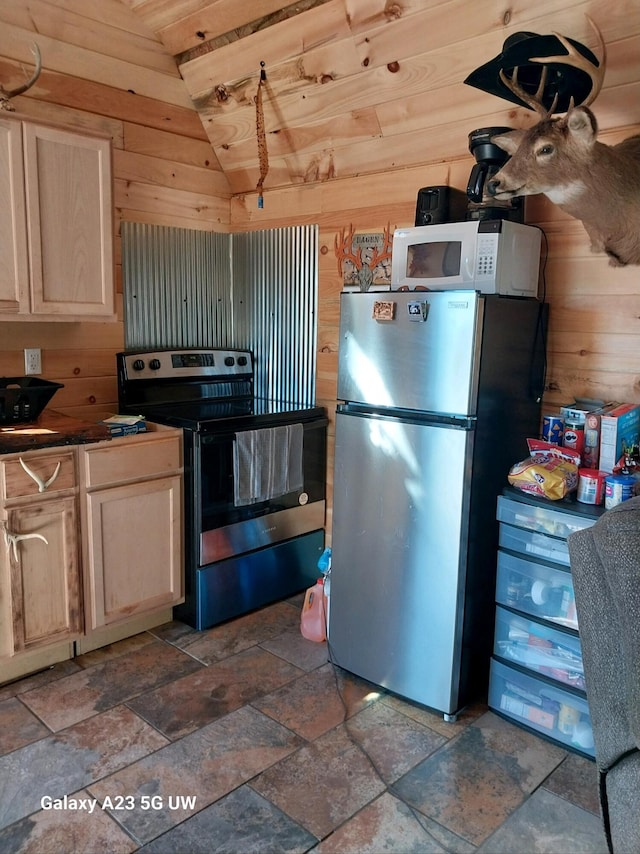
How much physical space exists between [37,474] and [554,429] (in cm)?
181

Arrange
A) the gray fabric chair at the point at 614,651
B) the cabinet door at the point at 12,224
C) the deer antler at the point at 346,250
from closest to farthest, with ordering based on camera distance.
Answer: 1. the gray fabric chair at the point at 614,651
2. the cabinet door at the point at 12,224
3. the deer antler at the point at 346,250

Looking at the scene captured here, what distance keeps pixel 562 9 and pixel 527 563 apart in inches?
67.6

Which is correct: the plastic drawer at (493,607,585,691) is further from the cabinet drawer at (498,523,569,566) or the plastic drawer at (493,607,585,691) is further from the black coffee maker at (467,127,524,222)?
the black coffee maker at (467,127,524,222)

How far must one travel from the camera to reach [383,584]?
2.43 metres

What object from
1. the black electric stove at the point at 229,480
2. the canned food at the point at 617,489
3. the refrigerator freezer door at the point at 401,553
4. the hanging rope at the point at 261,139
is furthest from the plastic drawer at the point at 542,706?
the hanging rope at the point at 261,139

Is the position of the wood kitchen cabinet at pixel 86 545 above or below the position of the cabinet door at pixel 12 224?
below

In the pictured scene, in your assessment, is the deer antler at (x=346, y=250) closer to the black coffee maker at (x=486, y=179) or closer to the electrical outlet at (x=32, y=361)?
the black coffee maker at (x=486, y=179)

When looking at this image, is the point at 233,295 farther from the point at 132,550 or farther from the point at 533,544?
the point at 533,544

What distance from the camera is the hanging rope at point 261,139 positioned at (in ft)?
9.54

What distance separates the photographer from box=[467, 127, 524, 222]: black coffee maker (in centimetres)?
223

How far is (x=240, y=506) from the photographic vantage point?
2938mm

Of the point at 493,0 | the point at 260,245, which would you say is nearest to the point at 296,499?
the point at 260,245

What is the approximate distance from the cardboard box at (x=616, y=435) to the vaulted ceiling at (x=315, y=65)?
0.95 m

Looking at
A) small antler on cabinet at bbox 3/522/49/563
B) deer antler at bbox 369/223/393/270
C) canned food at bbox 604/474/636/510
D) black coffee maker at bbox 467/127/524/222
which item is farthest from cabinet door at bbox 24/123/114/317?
canned food at bbox 604/474/636/510
